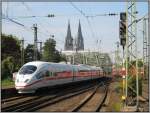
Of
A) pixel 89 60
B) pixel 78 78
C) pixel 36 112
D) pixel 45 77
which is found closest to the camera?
pixel 36 112

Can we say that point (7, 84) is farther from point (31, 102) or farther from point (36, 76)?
point (31, 102)

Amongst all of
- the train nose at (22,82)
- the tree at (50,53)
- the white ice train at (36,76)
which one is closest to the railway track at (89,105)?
the white ice train at (36,76)

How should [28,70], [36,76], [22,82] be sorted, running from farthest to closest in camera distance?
[28,70]
[36,76]
[22,82]

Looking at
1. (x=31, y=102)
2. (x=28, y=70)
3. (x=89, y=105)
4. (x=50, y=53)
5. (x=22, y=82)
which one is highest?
(x=50, y=53)

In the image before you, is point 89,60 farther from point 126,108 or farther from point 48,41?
point 126,108

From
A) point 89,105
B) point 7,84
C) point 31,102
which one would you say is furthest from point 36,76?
point 7,84

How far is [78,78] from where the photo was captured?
57.2 meters

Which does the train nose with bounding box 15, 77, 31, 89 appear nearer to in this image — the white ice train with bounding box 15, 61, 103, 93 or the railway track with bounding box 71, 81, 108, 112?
the white ice train with bounding box 15, 61, 103, 93

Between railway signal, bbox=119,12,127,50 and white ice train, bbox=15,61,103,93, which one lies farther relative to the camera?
white ice train, bbox=15,61,103,93

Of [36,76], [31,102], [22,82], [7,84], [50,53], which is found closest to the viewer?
[31,102]

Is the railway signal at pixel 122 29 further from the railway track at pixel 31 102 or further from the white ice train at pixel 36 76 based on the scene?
the white ice train at pixel 36 76

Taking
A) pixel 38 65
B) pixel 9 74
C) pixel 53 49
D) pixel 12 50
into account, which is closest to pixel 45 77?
pixel 38 65

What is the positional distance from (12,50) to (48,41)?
21.3 metres

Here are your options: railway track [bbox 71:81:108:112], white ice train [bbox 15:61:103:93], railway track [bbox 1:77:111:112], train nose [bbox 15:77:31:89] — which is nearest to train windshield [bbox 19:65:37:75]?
white ice train [bbox 15:61:103:93]
